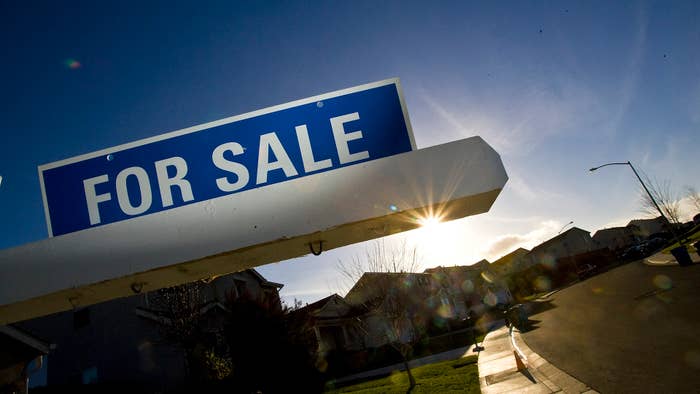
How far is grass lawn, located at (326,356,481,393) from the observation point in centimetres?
1128

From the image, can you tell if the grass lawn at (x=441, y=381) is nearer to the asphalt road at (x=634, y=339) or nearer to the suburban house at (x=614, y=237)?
the asphalt road at (x=634, y=339)

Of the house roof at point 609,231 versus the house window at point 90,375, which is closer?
the house window at point 90,375

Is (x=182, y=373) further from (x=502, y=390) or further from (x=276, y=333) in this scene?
(x=502, y=390)

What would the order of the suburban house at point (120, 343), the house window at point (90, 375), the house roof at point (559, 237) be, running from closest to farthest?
the house window at point (90, 375) → the suburban house at point (120, 343) → the house roof at point (559, 237)

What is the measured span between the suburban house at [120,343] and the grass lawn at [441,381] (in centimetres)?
682

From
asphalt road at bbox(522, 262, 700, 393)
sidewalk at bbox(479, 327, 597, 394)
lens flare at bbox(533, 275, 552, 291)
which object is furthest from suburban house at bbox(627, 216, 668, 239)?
sidewalk at bbox(479, 327, 597, 394)

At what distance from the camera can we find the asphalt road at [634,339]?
27.1 feet

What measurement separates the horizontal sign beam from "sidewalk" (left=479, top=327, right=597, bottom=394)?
8.64 metres

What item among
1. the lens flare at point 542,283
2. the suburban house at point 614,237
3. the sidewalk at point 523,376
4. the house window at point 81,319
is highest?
the house window at point 81,319

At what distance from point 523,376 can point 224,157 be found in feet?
37.0

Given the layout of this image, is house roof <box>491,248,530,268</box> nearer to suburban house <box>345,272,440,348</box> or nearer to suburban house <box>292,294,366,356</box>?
suburban house <box>345,272,440,348</box>

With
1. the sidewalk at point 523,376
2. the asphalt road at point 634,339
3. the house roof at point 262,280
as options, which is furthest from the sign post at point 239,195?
the house roof at point 262,280

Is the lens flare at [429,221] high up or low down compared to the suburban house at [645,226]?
up

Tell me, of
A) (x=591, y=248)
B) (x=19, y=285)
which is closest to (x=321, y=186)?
(x=19, y=285)
